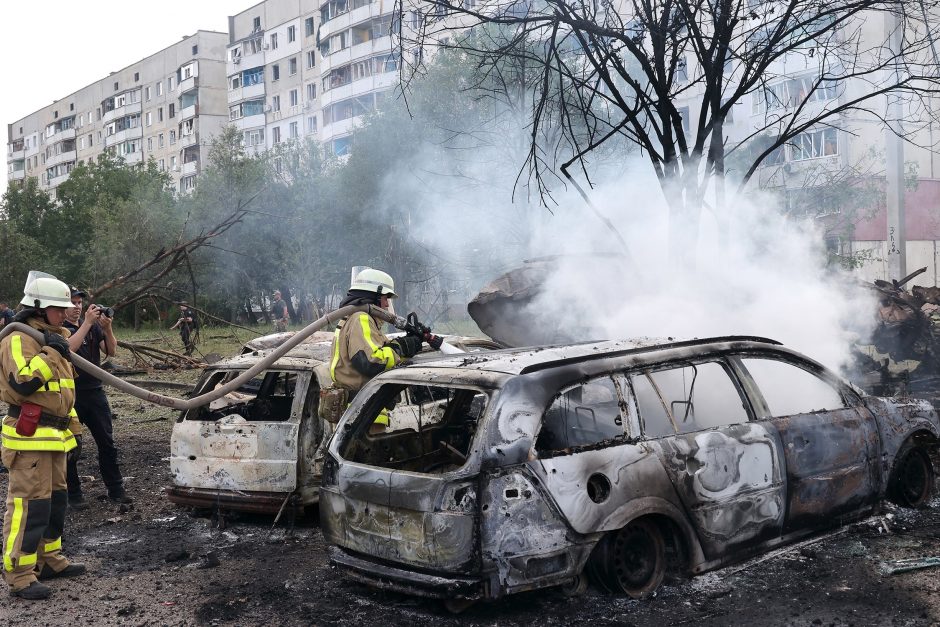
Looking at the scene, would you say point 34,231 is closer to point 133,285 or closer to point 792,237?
point 133,285

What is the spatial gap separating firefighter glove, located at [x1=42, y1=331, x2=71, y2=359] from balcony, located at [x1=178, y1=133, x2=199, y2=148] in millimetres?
65282

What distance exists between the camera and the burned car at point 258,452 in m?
6.40

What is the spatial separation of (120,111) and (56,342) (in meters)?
77.9

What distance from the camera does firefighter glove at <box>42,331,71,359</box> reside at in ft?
18.0

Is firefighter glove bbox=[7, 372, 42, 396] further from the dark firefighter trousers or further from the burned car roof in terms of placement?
the burned car roof

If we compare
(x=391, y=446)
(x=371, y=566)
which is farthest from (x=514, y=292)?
(x=371, y=566)

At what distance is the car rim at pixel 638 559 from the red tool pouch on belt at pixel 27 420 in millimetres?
3677

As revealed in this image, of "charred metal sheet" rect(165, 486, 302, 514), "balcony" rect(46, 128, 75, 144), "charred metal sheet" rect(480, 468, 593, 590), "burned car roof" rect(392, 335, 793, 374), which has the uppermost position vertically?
"balcony" rect(46, 128, 75, 144)

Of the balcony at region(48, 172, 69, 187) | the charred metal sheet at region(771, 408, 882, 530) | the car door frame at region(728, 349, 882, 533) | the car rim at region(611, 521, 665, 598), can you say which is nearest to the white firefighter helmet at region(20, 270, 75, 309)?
the car rim at region(611, 521, 665, 598)

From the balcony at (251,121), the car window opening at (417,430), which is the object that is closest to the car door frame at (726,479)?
the car window opening at (417,430)

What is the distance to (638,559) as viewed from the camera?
4.61 m

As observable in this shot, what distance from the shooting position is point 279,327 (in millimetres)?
27188

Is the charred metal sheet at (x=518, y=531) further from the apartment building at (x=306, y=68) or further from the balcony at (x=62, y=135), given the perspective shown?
the balcony at (x=62, y=135)

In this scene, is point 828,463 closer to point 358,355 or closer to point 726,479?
point 726,479
